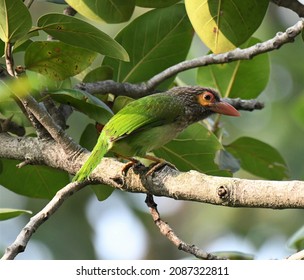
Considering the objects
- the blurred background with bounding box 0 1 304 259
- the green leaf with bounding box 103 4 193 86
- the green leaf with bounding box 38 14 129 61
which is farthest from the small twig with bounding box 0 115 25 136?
the blurred background with bounding box 0 1 304 259

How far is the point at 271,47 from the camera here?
3.14 m

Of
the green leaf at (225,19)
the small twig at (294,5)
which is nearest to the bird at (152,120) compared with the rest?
the green leaf at (225,19)

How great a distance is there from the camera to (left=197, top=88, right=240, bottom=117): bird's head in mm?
3755

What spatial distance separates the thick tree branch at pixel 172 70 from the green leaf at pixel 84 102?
0.23m

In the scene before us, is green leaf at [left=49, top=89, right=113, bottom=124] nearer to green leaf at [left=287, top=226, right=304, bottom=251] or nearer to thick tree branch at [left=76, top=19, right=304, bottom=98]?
thick tree branch at [left=76, top=19, right=304, bottom=98]

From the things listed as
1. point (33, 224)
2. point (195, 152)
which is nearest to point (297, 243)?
point (195, 152)

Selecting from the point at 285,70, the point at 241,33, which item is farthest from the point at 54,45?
the point at 285,70

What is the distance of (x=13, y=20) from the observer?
2805 mm

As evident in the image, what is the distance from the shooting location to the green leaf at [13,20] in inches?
110

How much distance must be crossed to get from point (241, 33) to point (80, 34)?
651 mm

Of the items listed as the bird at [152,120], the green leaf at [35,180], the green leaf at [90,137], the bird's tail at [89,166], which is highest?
the bird's tail at [89,166]

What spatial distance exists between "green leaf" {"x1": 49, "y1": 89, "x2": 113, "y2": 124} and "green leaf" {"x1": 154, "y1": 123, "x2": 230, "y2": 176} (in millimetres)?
532

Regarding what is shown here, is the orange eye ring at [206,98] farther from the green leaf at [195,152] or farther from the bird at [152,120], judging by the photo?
the green leaf at [195,152]
